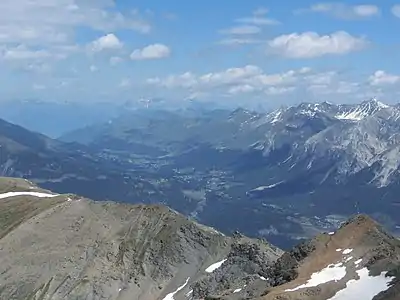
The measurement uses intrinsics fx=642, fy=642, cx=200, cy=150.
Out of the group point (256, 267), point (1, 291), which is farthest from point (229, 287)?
point (1, 291)

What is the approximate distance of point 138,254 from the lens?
162750 millimetres

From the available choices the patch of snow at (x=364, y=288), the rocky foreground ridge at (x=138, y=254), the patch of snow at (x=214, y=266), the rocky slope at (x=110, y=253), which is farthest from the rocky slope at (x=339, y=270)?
the patch of snow at (x=214, y=266)

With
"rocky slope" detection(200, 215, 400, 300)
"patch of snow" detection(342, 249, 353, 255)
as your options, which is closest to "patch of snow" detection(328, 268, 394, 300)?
"rocky slope" detection(200, 215, 400, 300)

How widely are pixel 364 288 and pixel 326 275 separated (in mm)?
8063

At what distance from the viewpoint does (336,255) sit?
346ft

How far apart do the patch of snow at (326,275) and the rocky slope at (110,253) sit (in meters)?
40.4

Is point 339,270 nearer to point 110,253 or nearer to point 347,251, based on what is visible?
point 347,251

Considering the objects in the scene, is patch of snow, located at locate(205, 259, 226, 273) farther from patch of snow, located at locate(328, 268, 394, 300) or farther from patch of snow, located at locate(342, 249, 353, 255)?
patch of snow, located at locate(328, 268, 394, 300)

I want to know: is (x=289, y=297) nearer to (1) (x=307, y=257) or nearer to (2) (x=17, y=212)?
(1) (x=307, y=257)

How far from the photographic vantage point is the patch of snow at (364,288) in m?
86.8

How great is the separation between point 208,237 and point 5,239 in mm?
57201

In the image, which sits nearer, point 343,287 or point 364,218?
point 343,287

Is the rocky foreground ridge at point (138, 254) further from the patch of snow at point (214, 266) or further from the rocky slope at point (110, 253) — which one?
the rocky slope at point (110, 253)

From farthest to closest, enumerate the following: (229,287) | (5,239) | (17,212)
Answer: (17,212) → (5,239) → (229,287)
